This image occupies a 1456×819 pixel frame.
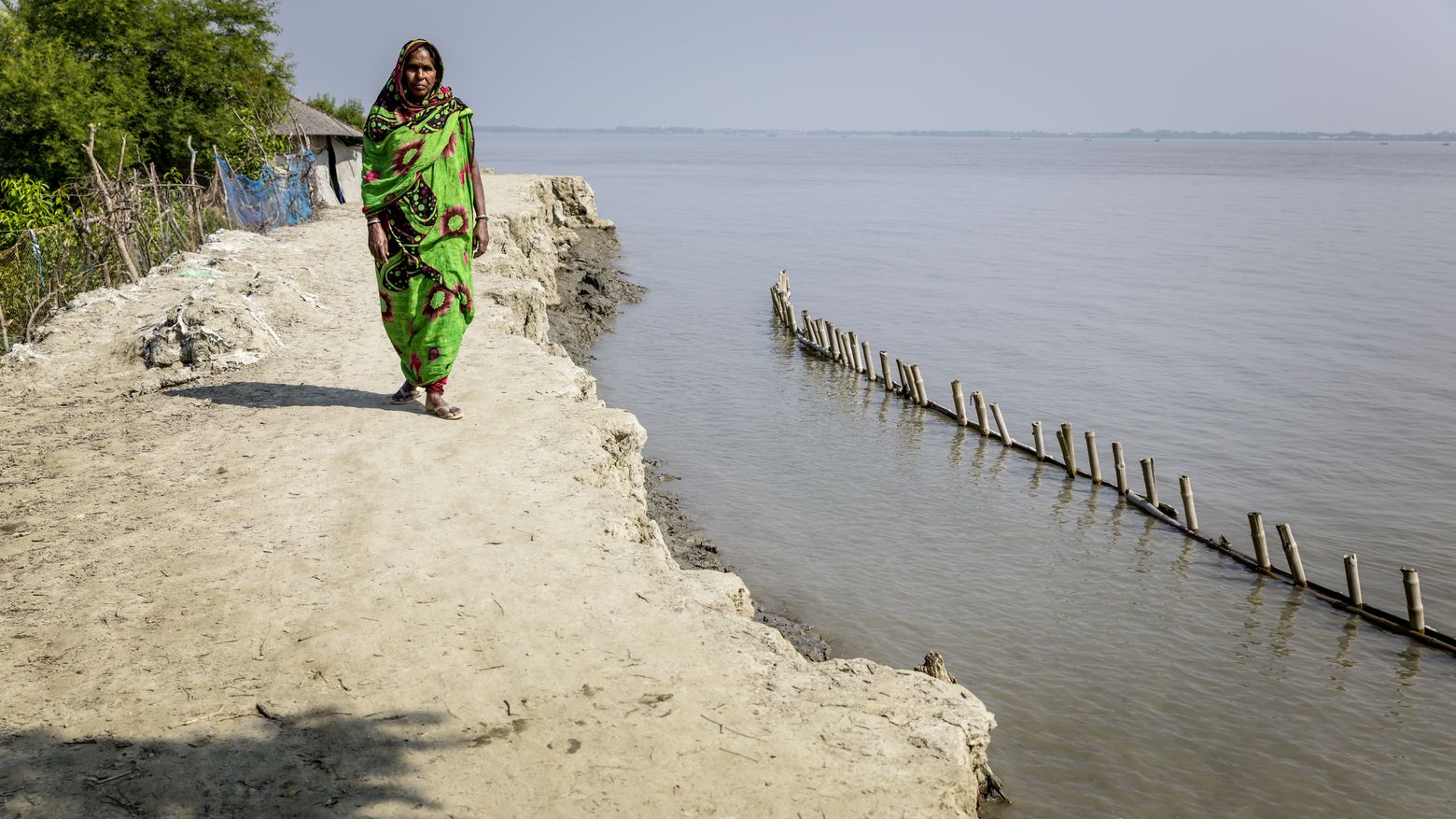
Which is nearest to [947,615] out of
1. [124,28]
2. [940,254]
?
[124,28]

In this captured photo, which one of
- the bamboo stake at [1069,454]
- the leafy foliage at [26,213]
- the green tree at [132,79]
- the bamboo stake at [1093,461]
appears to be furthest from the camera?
the green tree at [132,79]

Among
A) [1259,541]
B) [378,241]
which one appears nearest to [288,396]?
[378,241]

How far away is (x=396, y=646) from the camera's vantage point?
4469 mm

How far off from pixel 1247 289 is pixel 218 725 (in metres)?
33.7

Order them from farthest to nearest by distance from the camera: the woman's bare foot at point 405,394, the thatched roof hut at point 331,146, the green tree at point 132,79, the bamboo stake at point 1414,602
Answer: the thatched roof hut at point 331,146 < the green tree at point 132,79 < the bamboo stake at point 1414,602 < the woman's bare foot at point 405,394

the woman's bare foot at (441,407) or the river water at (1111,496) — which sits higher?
the woman's bare foot at (441,407)

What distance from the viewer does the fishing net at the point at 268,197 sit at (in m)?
17.4

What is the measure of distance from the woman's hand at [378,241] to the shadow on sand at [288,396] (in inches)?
48.2

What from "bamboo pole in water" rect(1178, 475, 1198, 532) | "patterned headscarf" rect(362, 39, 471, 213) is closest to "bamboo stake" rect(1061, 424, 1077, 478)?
"bamboo pole in water" rect(1178, 475, 1198, 532)

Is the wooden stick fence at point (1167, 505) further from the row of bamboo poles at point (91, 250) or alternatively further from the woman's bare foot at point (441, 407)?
the row of bamboo poles at point (91, 250)

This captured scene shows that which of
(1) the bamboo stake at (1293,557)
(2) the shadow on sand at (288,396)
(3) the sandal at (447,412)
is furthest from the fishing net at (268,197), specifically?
(1) the bamboo stake at (1293,557)

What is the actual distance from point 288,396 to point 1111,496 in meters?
10.2

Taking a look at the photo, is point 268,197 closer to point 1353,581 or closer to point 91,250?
point 91,250

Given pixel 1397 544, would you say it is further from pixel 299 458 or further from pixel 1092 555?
pixel 299 458
